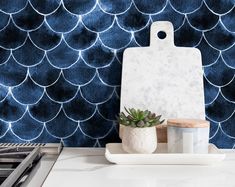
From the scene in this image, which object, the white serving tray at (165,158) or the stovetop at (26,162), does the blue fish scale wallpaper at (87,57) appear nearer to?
the stovetop at (26,162)

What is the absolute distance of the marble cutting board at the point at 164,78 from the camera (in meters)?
1.23

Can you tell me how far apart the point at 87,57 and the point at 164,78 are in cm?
25

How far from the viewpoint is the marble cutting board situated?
4.03ft

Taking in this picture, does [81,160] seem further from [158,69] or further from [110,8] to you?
[110,8]

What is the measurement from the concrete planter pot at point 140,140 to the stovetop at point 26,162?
9.0 inches

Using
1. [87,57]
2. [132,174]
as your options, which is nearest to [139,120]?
[132,174]

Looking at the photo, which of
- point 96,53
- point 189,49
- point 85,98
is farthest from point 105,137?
point 189,49

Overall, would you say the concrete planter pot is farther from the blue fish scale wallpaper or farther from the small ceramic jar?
the blue fish scale wallpaper

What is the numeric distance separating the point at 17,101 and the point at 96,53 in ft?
0.98

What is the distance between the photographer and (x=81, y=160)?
44.8 inches

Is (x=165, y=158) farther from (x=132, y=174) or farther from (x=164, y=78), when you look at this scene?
(x=164, y=78)

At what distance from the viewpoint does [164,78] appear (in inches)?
Answer: 48.7

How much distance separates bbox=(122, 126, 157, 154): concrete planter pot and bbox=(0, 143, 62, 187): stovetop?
0.23m

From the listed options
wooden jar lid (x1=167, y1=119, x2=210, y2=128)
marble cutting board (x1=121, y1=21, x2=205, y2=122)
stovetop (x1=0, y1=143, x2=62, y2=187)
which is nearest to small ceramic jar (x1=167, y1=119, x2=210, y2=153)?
wooden jar lid (x1=167, y1=119, x2=210, y2=128)
